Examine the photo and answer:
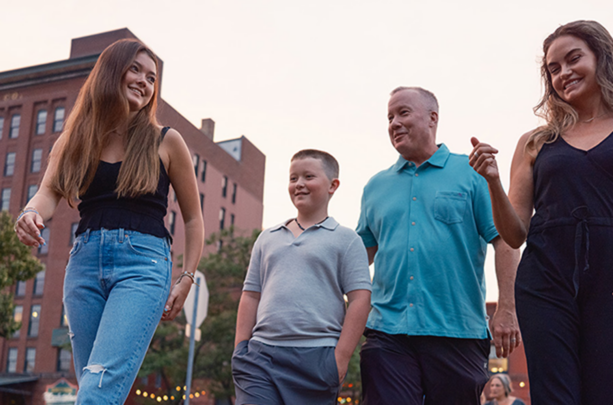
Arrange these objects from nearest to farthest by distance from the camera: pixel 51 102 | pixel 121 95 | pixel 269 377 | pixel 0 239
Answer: pixel 121 95 < pixel 269 377 < pixel 0 239 < pixel 51 102

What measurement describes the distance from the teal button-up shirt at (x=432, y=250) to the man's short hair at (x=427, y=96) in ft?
1.04

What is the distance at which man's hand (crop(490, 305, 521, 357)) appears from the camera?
3771 mm

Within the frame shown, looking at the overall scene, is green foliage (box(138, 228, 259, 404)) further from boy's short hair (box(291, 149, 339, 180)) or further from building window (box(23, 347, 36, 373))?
boy's short hair (box(291, 149, 339, 180))

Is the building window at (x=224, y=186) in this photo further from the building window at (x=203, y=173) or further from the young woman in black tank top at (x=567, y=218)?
the young woman in black tank top at (x=567, y=218)

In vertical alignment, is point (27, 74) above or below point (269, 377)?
above

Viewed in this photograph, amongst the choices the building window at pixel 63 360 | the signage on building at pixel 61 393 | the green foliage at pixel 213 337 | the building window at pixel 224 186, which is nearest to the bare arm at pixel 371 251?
the green foliage at pixel 213 337

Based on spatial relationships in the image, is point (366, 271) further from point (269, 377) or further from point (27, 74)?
point (27, 74)

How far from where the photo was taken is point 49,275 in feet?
152

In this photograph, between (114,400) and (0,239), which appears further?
(0,239)

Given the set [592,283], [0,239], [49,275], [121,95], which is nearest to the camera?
[592,283]

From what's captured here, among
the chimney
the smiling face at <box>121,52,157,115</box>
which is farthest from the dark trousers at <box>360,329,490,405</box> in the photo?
the chimney

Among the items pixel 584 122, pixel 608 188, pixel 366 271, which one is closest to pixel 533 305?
pixel 608 188

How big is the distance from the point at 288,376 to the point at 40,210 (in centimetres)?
155

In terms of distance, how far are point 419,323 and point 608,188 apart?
1.45 meters
